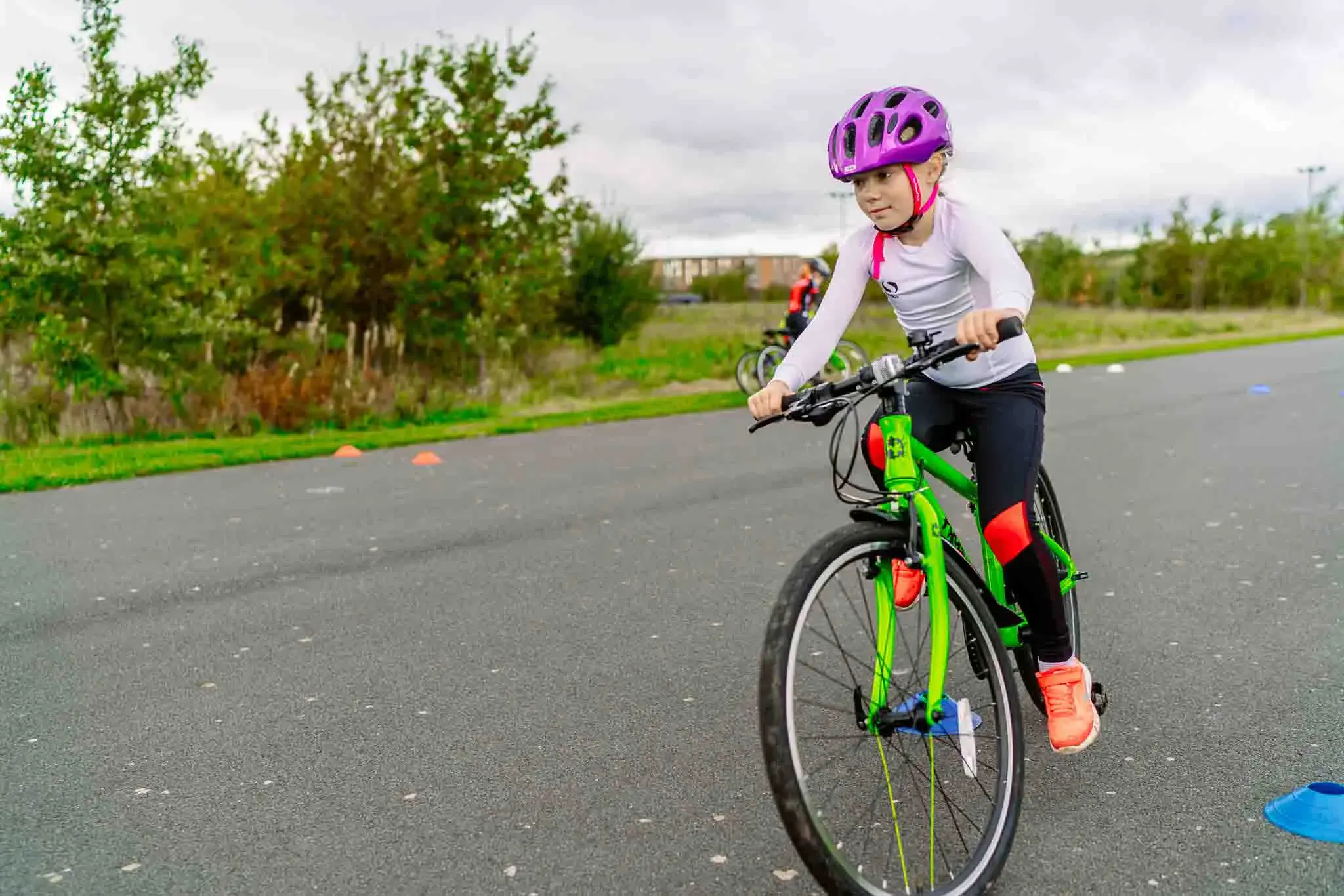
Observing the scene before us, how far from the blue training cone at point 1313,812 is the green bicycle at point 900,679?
0.76 metres

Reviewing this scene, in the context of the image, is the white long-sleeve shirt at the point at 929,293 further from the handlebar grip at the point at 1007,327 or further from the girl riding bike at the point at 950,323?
the handlebar grip at the point at 1007,327

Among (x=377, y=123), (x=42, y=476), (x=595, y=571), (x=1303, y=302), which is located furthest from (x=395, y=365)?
(x=1303, y=302)

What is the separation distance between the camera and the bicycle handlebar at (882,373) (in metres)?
3.08

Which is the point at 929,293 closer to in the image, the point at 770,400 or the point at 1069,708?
the point at 770,400

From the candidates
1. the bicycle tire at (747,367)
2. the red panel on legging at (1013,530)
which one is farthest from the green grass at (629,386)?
the red panel on legging at (1013,530)

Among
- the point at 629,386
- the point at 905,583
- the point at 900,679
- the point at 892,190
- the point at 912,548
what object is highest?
the point at 892,190

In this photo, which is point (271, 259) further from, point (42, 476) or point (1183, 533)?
point (1183, 533)

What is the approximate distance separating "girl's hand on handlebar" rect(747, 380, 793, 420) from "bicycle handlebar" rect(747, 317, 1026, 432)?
0.11 ft

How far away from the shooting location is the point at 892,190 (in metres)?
3.47

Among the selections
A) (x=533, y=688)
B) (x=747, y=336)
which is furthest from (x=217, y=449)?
(x=747, y=336)

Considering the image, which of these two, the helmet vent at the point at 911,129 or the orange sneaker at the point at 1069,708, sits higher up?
the helmet vent at the point at 911,129

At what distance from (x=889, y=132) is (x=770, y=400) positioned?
78 centimetres

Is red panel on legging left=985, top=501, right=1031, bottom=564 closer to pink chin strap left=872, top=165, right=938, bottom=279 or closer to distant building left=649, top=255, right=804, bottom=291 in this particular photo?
pink chin strap left=872, top=165, right=938, bottom=279

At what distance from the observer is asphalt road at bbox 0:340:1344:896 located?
330 centimetres
